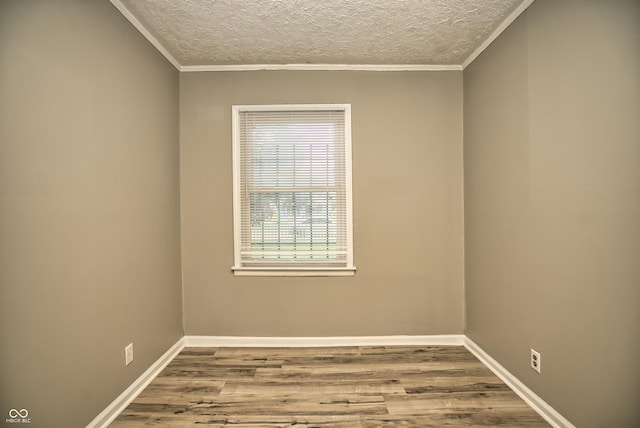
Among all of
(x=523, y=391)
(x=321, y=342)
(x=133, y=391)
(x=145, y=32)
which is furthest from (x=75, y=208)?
(x=523, y=391)

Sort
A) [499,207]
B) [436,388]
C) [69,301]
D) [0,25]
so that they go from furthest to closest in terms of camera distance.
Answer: [499,207], [436,388], [69,301], [0,25]

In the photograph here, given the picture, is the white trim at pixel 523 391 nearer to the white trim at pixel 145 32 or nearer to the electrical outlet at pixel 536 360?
the electrical outlet at pixel 536 360

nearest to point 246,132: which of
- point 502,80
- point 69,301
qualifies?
point 69,301

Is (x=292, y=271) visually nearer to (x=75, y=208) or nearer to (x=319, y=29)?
(x=75, y=208)

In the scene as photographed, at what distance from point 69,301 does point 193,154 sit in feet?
5.47

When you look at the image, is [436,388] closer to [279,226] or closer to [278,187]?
[279,226]

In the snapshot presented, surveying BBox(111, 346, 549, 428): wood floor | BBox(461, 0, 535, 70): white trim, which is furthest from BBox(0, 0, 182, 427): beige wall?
BBox(461, 0, 535, 70): white trim

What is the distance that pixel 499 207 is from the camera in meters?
2.30

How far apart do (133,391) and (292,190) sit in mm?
1995

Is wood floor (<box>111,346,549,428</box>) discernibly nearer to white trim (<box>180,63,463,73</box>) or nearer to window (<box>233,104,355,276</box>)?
window (<box>233,104,355,276</box>)

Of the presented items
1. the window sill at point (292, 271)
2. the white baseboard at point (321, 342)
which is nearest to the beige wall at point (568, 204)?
the white baseboard at point (321, 342)

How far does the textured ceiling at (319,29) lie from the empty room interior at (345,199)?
0.07ft

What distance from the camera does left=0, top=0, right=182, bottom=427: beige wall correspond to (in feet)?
4.34

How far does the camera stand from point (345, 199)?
9.43ft
